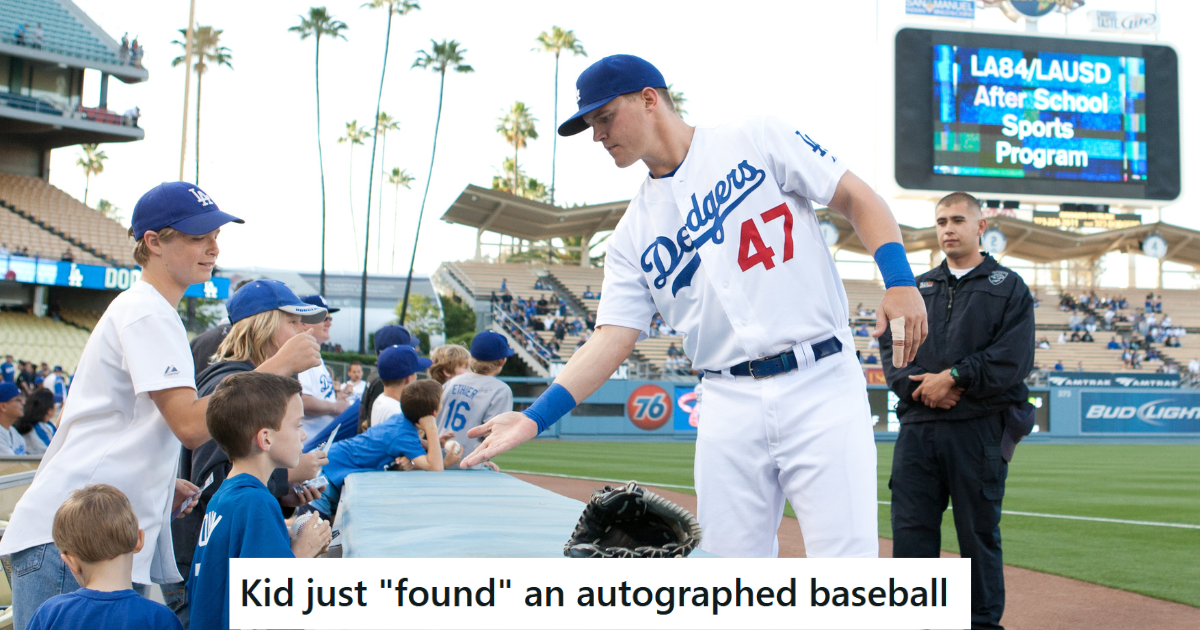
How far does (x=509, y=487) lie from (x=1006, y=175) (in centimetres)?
2806

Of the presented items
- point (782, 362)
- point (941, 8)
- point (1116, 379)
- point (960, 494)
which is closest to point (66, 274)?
point (941, 8)

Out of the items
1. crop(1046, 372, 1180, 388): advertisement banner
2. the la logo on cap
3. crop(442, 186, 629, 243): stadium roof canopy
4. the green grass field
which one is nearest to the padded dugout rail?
the la logo on cap

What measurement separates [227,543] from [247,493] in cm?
14

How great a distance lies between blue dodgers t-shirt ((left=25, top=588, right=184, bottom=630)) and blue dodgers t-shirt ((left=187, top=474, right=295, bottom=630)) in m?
0.11

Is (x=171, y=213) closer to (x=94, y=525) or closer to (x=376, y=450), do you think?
(x=94, y=525)

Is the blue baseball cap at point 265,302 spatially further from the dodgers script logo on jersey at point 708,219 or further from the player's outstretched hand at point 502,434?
the dodgers script logo on jersey at point 708,219

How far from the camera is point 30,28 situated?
1348 inches

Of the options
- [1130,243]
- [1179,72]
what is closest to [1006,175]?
[1179,72]

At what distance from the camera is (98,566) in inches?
94.1

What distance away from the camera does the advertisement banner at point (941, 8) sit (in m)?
30.3

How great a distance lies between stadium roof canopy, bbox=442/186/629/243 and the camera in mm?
34031

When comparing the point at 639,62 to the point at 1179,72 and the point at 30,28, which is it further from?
the point at 30,28

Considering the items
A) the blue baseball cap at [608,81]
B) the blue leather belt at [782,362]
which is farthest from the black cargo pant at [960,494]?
the blue baseball cap at [608,81]

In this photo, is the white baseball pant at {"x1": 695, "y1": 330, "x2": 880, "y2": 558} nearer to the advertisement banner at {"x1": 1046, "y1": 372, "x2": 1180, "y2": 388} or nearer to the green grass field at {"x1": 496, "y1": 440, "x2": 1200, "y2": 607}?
the green grass field at {"x1": 496, "y1": 440, "x2": 1200, "y2": 607}
